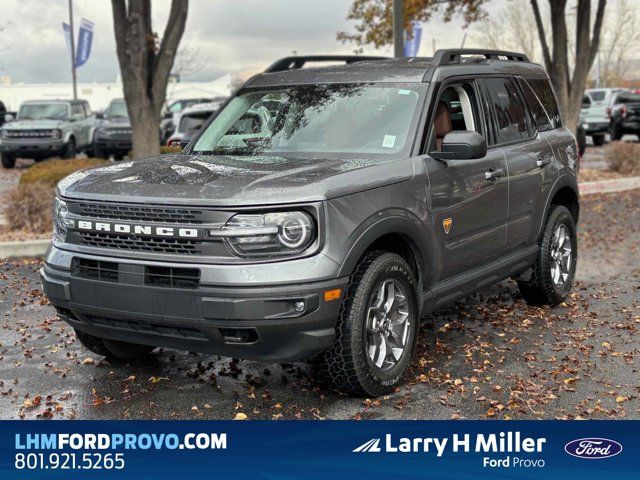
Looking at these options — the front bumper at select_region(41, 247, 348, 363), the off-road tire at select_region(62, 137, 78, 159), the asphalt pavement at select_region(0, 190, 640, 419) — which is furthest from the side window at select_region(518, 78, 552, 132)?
the off-road tire at select_region(62, 137, 78, 159)

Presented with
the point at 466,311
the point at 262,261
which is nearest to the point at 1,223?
the point at 466,311

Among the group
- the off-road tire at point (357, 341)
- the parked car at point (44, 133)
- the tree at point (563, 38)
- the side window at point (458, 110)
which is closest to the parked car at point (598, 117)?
the tree at point (563, 38)

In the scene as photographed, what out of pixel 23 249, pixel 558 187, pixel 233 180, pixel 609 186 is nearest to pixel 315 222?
pixel 233 180

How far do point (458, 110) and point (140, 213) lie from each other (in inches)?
102

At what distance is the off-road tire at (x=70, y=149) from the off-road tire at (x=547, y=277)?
18.1 metres

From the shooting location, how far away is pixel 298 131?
17.6ft

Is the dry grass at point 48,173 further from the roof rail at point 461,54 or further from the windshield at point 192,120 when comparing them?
the roof rail at point 461,54

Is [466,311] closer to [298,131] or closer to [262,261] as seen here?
[298,131]

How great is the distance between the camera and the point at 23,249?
9.23 meters

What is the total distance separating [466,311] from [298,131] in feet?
7.89

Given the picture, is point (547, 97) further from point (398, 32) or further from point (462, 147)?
point (398, 32)

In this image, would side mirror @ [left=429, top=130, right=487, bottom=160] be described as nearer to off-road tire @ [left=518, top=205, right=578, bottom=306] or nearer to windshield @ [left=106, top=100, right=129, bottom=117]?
off-road tire @ [left=518, top=205, right=578, bottom=306]

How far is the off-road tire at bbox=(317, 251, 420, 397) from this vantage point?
14.6 ft

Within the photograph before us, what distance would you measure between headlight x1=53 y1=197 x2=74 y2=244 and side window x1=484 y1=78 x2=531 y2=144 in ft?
10.1
